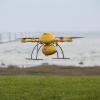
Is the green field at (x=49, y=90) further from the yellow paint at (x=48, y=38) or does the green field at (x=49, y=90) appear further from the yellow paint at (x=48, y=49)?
the yellow paint at (x=48, y=38)

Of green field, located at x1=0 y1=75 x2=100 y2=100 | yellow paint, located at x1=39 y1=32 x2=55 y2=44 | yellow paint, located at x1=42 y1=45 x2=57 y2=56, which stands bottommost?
green field, located at x1=0 y1=75 x2=100 y2=100

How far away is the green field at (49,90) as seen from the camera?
11.9m

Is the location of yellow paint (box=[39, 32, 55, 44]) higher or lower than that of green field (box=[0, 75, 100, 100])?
higher

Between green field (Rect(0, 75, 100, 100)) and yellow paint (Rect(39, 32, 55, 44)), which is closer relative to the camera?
yellow paint (Rect(39, 32, 55, 44))

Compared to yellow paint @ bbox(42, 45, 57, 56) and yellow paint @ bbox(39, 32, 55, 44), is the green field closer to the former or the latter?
yellow paint @ bbox(42, 45, 57, 56)

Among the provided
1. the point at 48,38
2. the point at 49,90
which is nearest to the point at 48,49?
the point at 48,38

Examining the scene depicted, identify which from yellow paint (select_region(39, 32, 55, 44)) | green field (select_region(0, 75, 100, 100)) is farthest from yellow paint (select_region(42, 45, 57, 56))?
green field (select_region(0, 75, 100, 100))

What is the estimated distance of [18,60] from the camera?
148 feet

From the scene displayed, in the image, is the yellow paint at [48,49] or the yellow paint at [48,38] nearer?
the yellow paint at [48,38]

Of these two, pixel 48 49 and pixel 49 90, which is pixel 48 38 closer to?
pixel 48 49

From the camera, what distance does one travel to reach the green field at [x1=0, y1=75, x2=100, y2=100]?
11898 millimetres

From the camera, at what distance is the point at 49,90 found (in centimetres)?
1296

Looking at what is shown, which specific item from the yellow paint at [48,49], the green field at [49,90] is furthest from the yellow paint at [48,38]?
the green field at [49,90]

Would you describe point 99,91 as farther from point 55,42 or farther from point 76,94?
point 55,42
